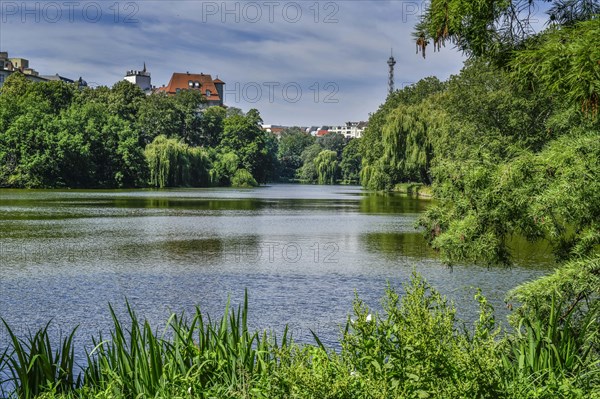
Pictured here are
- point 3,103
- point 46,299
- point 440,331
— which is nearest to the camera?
point 440,331

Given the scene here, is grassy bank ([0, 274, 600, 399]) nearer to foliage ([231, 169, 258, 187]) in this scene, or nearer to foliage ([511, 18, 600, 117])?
foliage ([511, 18, 600, 117])

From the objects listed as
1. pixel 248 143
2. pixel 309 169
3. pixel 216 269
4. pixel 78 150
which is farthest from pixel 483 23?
pixel 309 169

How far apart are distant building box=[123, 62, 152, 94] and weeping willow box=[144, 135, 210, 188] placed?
77765mm

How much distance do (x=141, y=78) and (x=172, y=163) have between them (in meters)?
83.6

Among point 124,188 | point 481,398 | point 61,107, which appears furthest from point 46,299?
point 61,107

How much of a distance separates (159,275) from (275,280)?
2410 millimetres

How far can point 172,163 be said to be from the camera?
62719 mm

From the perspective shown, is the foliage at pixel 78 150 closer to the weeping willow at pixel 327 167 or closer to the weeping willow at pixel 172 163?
the weeping willow at pixel 172 163

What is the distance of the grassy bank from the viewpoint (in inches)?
139

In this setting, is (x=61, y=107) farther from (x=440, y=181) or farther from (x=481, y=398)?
(x=481, y=398)

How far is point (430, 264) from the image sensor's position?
54.1 feet

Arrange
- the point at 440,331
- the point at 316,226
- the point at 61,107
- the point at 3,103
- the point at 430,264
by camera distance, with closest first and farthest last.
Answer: the point at 440,331, the point at 430,264, the point at 316,226, the point at 3,103, the point at 61,107

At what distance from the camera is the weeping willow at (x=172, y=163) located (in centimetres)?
6194

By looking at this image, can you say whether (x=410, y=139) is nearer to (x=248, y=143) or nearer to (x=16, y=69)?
(x=248, y=143)
